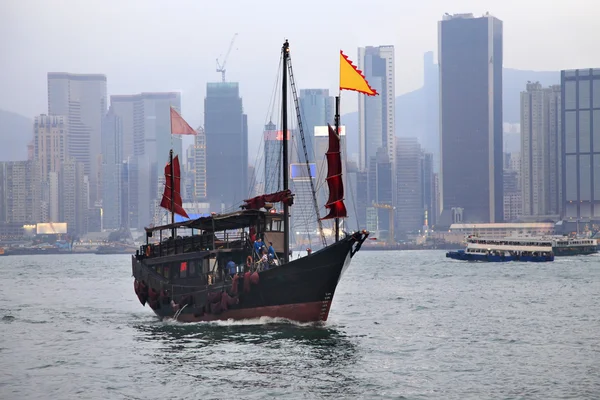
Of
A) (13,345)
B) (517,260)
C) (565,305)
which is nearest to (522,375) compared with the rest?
(13,345)

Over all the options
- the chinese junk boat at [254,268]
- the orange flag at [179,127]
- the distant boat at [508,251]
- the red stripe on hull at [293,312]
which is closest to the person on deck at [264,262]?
the chinese junk boat at [254,268]

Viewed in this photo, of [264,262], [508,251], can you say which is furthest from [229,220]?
[508,251]

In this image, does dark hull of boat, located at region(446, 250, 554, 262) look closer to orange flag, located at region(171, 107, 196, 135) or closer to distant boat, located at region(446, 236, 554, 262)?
distant boat, located at region(446, 236, 554, 262)

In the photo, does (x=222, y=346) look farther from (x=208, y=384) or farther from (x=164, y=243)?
(x=164, y=243)

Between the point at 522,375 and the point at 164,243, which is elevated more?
the point at 164,243

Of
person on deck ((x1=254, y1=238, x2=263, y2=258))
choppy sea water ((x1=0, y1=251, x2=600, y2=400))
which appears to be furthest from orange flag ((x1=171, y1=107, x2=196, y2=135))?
person on deck ((x1=254, y1=238, x2=263, y2=258))

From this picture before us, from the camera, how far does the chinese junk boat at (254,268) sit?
4509cm

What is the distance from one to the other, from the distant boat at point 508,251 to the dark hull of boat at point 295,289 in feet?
387

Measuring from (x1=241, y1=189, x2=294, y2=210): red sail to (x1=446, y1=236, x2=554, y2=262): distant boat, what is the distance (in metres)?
115

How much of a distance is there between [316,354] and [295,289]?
6.21 m

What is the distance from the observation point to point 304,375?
3497cm

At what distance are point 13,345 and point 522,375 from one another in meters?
24.5

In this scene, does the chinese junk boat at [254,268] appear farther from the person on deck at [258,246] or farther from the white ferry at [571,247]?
the white ferry at [571,247]

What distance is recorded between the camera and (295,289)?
45.2m
